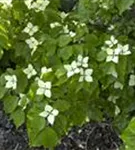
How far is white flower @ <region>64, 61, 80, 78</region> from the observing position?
2.34m

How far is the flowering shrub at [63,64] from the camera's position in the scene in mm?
2379

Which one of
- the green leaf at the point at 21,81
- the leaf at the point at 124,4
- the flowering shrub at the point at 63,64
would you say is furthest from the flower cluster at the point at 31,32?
the leaf at the point at 124,4

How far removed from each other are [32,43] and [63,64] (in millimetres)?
236

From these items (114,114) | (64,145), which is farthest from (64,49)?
(64,145)

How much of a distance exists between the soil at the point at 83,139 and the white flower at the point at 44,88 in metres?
0.93

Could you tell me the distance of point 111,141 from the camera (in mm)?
3252

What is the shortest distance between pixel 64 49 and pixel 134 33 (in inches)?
15.0

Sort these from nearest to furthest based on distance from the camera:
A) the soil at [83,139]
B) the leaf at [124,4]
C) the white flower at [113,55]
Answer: the leaf at [124,4]
the white flower at [113,55]
the soil at [83,139]

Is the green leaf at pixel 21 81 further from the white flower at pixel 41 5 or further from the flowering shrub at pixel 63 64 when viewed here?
the white flower at pixel 41 5

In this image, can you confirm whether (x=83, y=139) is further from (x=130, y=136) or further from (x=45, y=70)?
(x=130, y=136)

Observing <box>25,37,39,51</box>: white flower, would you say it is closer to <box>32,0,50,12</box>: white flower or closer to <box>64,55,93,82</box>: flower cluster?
<box>32,0,50,12</box>: white flower

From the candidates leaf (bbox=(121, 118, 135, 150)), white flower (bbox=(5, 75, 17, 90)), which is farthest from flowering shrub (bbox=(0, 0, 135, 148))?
leaf (bbox=(121, 118, 135, 150))

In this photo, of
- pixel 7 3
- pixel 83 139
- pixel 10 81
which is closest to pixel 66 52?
pixel 10 81

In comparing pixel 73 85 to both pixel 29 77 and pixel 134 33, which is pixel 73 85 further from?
pixel 134 33
